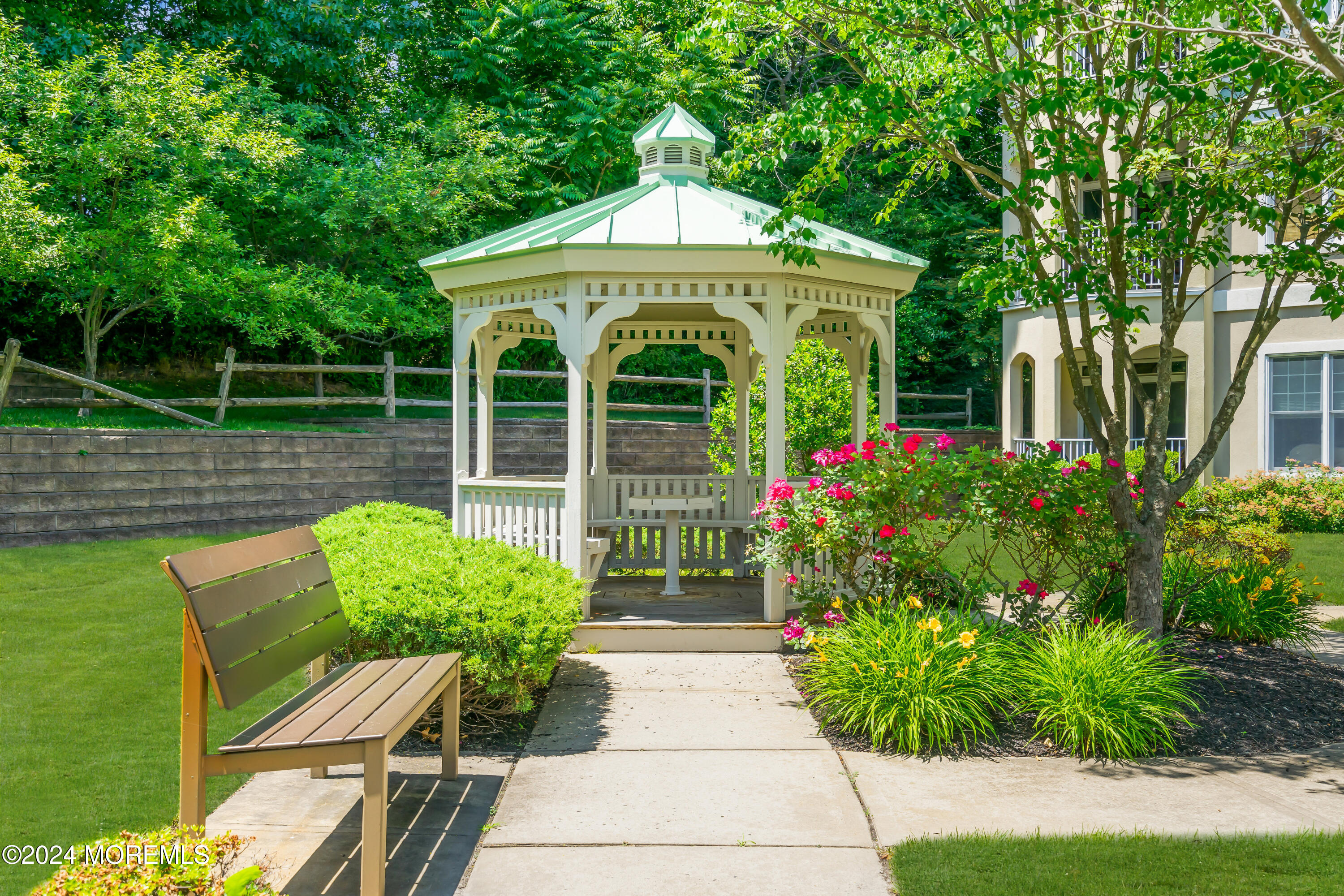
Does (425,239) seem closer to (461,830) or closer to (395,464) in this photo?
(395,464)

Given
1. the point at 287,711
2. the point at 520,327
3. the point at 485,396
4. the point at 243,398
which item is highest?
the point at 520,327

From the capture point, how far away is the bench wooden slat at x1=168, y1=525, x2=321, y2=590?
302 centimetres

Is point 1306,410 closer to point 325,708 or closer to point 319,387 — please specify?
point 325,708

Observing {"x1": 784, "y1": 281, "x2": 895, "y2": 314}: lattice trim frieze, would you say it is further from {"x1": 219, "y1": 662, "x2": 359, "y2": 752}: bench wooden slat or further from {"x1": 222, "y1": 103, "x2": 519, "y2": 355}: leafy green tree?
{"x1": 222, "y1": 103, "x2": 519, "y2": 355}: leafy green tree

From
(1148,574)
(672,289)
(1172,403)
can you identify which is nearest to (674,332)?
(672,289)

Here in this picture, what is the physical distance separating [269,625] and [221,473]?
30.7ft

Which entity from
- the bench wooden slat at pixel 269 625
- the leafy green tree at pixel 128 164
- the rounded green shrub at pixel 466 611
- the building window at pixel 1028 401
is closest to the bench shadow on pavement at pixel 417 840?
the rounded green shrub at pixel 466 611

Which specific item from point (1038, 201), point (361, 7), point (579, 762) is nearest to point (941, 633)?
point (579, 762)

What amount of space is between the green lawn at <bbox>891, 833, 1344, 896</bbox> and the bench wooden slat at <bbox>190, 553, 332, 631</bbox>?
95.0 inches

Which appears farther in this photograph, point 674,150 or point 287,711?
point 674,150

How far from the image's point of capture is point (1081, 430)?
1880cm

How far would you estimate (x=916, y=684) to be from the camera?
4.73m

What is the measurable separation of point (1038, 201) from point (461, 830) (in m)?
4.41

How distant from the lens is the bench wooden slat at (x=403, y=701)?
306cm
